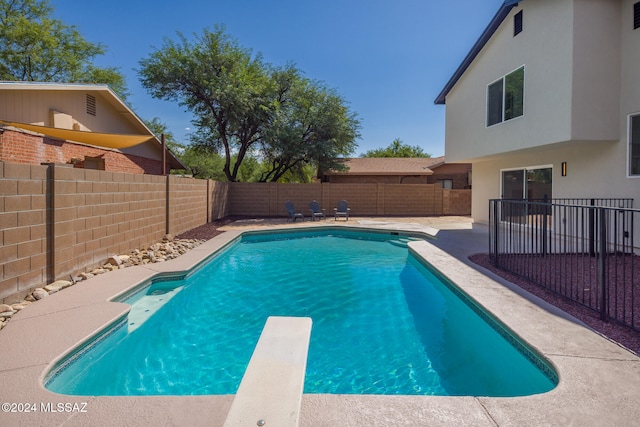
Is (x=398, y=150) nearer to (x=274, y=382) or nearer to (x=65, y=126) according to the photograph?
(x=65, y=126)

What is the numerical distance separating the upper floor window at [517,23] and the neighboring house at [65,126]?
37.4 ft

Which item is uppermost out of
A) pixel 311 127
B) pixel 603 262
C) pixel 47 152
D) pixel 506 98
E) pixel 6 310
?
pixel 311 127

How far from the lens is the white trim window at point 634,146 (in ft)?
25.6

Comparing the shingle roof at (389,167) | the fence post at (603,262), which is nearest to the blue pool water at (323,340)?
the fence post at (603,262)

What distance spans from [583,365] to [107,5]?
862 inches

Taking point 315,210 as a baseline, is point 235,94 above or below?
above

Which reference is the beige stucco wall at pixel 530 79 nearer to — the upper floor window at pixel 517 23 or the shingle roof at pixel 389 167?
the upper floor window at pixel 517 23

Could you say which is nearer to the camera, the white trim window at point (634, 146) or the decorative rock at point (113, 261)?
the decorative rock at point (113, 261)

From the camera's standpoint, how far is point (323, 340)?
462cm

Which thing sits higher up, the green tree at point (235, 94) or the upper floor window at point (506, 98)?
the green tree at point (235, 94)

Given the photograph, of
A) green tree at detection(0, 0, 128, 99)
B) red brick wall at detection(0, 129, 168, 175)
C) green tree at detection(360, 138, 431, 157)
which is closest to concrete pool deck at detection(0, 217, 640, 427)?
Answer: red brick wall at detection(0, 129, 168, 175)

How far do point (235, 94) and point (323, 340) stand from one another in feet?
49.6

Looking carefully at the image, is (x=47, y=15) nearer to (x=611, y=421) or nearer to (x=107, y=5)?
(x=107, y=5)

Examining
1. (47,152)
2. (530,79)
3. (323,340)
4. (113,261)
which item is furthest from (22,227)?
(530,79)
